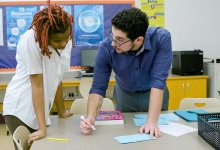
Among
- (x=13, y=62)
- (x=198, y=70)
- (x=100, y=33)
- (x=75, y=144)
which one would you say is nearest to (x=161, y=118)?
(x=75, y=144)

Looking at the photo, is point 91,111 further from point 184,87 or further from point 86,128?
point 184,87

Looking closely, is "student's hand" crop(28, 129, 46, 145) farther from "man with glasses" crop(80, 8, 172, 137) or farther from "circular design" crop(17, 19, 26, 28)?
"circular design" crop(17, 19, 26, 28)

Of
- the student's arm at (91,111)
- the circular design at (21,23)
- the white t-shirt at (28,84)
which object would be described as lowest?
the student's arm at (91,111)

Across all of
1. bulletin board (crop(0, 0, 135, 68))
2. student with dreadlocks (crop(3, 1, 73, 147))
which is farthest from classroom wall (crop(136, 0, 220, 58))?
student with dreadlocks (crop(3, 1, 73, 147))

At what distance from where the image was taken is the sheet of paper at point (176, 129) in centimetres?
148

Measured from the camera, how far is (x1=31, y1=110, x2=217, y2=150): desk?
130cm

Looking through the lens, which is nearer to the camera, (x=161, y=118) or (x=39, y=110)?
(x=39, y=110)

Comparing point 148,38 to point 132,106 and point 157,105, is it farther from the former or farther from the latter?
point 132,106

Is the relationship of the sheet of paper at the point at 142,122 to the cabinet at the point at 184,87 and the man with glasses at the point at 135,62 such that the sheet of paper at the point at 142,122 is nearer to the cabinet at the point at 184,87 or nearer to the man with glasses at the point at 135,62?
the man with glasses at the point at 135,62

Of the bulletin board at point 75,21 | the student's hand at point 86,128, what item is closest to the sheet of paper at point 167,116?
the student's hand at point 86,128

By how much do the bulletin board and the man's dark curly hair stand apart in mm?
2849

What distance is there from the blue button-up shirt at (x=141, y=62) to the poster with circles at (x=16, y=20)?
2.83 m

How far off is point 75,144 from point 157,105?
50cm

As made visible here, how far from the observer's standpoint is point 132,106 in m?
1.97
